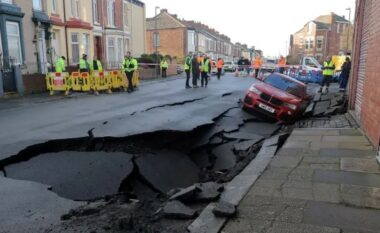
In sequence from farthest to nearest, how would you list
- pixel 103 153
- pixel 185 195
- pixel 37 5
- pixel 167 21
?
pixel 167 21 < pixel 37 5 < pixel 103 153 < pixel 185 195

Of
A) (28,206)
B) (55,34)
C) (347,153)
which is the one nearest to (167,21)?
(55,34)

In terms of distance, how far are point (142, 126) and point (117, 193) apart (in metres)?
3.55

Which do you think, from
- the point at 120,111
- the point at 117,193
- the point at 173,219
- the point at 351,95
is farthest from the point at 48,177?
the point at 351,95

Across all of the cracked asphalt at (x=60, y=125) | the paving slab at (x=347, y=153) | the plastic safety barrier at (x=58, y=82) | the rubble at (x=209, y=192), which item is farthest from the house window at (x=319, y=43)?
the rubble at (x=209, y=192)

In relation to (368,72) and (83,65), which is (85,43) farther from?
(368,72)

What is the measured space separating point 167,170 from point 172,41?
55408 millimetres

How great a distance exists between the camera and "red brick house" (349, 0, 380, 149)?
745cm

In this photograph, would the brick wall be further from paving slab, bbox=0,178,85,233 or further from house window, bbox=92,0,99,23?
paving slab, bbox=0,178,85,233

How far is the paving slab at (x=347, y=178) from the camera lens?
520cm

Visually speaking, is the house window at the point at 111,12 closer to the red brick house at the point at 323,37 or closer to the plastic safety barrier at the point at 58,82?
the plastic safety barrier at the point at 58,82

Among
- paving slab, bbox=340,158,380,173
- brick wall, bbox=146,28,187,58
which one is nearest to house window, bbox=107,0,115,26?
brick wall, bbox=146,28,187,58

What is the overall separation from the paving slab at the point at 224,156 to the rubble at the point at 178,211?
3.12 m

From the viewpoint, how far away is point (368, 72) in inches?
351

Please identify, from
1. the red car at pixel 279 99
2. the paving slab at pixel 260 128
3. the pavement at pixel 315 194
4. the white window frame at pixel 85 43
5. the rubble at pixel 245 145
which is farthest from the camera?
the white window frame at pixel 85 43
